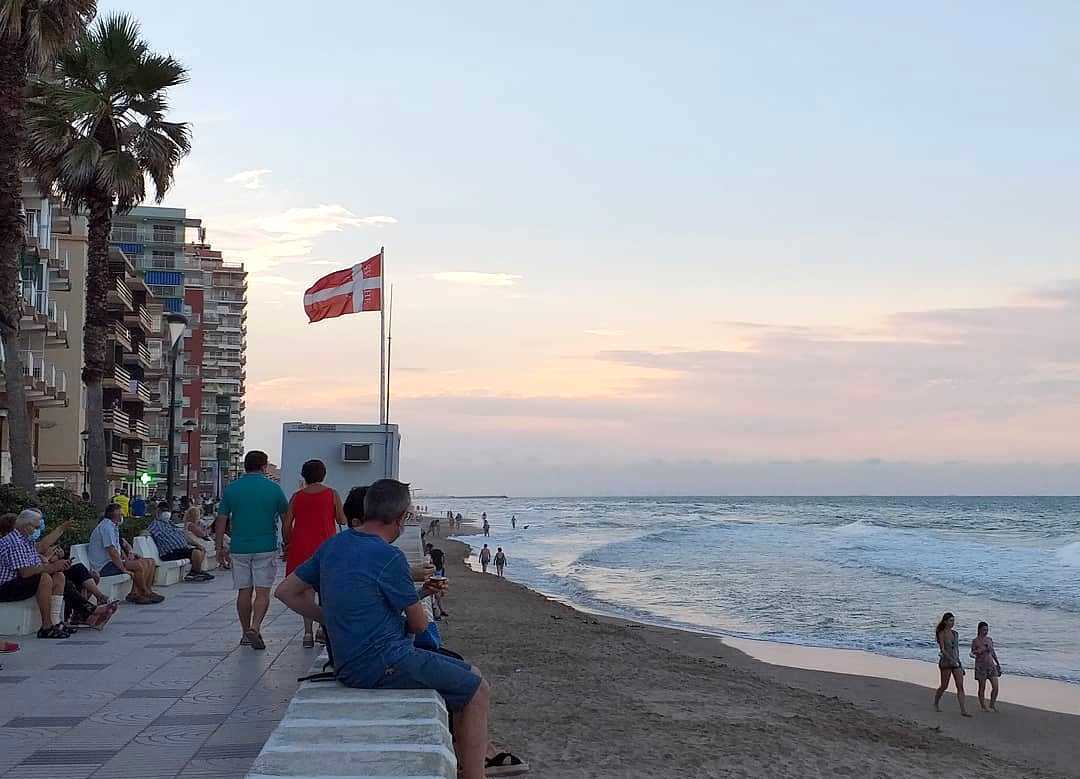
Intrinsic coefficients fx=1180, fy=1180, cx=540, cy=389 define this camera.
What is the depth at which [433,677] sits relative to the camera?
5.02m

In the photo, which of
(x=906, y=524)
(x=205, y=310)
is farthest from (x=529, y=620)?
(x=205, y=310)

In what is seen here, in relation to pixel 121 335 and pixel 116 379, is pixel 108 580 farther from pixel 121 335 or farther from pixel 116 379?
pixel 121 335

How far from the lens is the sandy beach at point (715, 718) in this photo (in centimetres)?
1037

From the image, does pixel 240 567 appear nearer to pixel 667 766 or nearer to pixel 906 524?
pixel 667 766

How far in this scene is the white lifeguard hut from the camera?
2098 centimetres

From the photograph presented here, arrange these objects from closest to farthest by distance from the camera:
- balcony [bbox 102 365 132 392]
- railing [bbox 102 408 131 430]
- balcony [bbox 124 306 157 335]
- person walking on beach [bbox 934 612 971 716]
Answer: person walking on beach [bbox 934 612 971 716], balcony [bbox 102 365 132 392], railing [bbox 102 408 131 430], balcony [bbox 124 306 157 335]

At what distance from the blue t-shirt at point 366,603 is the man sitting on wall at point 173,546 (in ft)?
47.6

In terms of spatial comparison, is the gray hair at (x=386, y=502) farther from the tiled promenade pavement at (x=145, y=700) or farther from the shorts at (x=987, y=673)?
the shorts at (x=987, y=673)

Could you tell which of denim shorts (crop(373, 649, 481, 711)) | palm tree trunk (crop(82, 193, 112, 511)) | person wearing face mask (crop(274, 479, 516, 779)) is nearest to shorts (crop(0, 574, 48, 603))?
person wearing face mask (crop(274, 479, 516, 779))

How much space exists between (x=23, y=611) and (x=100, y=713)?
421cm

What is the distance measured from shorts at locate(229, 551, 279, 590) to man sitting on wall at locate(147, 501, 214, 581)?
28.9 feet

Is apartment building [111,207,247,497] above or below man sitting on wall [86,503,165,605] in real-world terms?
above

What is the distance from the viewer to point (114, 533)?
14555mm

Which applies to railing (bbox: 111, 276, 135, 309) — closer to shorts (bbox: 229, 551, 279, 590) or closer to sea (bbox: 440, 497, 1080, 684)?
sea (bbox: 440, 497, 1080, 684)
